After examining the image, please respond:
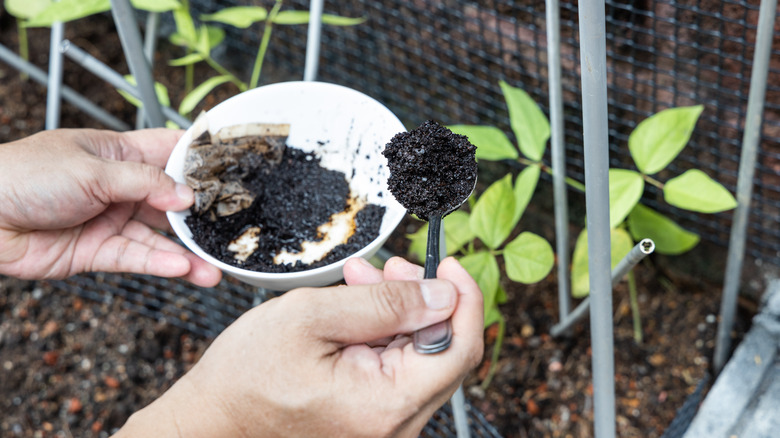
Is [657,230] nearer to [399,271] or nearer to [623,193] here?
[623,193]

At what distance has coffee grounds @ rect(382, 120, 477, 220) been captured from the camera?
672 mm

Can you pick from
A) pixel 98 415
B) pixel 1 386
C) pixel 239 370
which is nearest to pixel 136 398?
pixel 98 415

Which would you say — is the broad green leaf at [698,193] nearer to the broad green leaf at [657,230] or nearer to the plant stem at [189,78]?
the broad green leaf at [657,230]

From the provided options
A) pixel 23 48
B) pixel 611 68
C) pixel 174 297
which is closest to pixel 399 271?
pixel 611 68

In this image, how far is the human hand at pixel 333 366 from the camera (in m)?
0.60

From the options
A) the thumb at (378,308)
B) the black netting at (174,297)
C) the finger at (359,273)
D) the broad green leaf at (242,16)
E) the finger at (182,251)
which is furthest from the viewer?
the black netting at (174,297)

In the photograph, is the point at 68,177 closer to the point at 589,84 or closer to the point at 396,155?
the point at 396,155

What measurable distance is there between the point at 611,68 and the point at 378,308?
80 cm

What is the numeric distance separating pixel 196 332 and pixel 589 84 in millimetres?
1036

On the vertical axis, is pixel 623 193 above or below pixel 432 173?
below

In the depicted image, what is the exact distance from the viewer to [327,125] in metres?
0.96

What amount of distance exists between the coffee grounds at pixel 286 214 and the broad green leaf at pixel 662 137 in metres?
0.36

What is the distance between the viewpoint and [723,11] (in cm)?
104

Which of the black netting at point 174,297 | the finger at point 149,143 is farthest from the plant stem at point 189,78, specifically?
the finger at point 149,143
